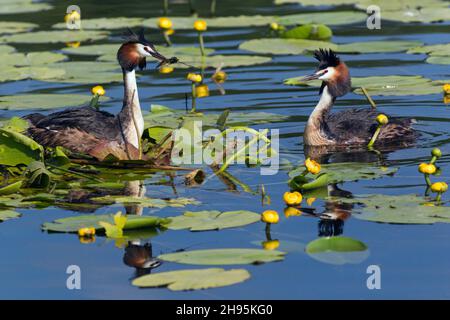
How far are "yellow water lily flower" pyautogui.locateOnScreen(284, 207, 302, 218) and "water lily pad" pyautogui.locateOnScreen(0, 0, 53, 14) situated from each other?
13.1 m

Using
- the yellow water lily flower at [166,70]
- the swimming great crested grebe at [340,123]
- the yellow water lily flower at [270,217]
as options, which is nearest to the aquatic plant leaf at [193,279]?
the yellow water lily flower at [270,217]

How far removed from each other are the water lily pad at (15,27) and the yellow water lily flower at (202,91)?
5096 millimetres

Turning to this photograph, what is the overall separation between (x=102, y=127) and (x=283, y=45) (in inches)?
238

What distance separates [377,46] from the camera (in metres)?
17.2

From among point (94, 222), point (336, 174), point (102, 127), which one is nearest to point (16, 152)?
point (102, 127)

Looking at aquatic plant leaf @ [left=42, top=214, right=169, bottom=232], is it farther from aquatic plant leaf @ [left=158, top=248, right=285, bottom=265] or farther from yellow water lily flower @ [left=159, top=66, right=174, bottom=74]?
yellow water lily flower @ [left=159, top=66, right=174, bottom=74]

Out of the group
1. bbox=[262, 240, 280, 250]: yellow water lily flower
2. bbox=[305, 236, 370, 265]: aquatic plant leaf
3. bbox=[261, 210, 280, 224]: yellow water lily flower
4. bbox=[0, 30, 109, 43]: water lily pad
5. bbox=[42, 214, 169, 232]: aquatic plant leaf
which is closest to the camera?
bbox=[305, 236, 370, 265]: aquatic plant leaf

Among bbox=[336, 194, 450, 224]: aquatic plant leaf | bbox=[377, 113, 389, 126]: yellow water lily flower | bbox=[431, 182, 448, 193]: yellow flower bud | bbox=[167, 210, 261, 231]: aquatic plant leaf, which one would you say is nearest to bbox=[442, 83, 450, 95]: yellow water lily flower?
bbox=[377, 113, 389, 126]: yellow water lily flower

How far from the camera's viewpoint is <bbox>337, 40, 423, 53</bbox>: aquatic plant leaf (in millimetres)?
16969

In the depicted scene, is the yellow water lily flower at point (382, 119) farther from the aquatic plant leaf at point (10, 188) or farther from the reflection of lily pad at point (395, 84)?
the aquatic plant leaf at point (10, 188)

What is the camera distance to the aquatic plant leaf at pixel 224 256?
318 inches

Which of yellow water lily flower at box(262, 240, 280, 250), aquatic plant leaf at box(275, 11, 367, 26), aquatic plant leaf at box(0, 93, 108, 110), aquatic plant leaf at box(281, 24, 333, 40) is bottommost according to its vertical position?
yellow water lily flower at box(262, 240, 280, 250)
